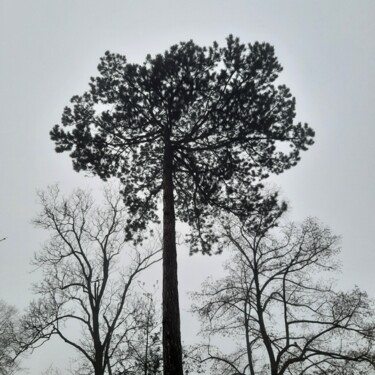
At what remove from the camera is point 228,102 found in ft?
30.6

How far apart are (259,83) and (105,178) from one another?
632 cm

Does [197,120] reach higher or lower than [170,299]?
higher

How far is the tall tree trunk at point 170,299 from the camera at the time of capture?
552cm

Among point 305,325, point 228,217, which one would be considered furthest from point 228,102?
point 305,325

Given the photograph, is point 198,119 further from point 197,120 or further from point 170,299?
point 170,299

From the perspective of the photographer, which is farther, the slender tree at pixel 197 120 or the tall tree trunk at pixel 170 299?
the slender tree at pixel 197 120

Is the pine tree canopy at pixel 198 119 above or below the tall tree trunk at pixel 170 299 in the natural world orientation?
above

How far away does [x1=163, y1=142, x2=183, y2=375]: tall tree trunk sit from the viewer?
Answer: 18.1ft

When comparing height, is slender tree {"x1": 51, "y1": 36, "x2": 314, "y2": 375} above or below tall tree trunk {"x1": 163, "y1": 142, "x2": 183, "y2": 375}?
above

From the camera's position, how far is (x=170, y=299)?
21.1ft

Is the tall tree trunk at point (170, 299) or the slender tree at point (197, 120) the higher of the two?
the slender tree at point (197, 120)

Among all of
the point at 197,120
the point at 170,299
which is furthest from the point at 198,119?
the point at 170,299

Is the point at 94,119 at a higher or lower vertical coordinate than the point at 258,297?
higher

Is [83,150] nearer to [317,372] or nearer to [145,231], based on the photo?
[145,231]
